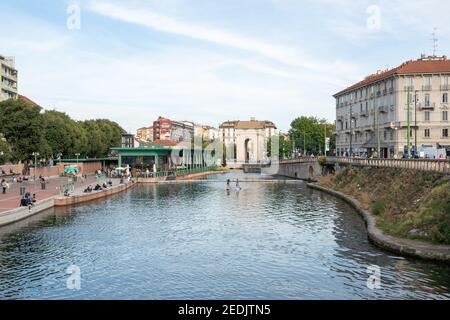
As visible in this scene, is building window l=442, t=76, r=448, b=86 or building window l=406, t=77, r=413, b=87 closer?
building window l=442, t=76, r=448, b=86

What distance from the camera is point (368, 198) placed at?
198ft

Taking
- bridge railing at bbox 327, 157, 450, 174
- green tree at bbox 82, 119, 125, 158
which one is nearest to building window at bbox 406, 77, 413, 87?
bridge railing at bbox 327, 157, 450, 174

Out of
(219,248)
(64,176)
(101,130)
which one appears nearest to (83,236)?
(219,248)

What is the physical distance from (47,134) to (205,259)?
87.2m

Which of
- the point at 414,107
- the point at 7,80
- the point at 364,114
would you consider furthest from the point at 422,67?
the point at 7,80

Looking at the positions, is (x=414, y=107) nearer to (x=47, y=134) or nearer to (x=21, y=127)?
(x=21, y=127)

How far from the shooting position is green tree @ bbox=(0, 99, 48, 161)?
87.9m

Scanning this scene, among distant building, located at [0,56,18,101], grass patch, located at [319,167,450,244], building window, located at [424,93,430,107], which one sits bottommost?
grass patch, located at [319,167,450,244]

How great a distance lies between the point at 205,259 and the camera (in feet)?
107

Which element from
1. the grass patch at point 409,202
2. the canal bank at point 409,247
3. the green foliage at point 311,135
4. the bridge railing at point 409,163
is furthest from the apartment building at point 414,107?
the green foliage at point 311,135

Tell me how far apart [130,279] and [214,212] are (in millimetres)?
30352

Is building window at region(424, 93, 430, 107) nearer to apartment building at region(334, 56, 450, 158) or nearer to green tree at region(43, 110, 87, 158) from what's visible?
apartment building at region(334, 56, 450, 158)

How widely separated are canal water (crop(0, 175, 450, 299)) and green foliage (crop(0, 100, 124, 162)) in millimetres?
38344

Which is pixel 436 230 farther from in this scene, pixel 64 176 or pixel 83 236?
pixel 64 176
